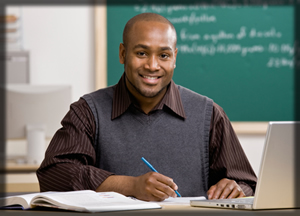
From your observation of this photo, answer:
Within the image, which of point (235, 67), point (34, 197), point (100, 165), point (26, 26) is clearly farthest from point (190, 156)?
point (26, 26)

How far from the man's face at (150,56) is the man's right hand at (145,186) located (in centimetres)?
40

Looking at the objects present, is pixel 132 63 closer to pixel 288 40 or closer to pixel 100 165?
pixel 100 165

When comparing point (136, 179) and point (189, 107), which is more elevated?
point (189, 107)

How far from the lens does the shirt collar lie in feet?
5.46

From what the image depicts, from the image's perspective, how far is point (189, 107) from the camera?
5.67 feet

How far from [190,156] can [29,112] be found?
1596 mm

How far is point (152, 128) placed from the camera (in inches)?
65.6

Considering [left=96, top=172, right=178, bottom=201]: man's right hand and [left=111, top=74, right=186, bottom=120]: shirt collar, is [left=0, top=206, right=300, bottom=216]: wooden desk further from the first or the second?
[left=111, top=74, right=186, bottom=120]: shirt collar

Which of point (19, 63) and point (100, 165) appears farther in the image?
point (19, 63)

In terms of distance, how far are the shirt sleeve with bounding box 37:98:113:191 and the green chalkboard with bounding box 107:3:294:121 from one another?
1.82 metres

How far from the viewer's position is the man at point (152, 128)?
1595 mm

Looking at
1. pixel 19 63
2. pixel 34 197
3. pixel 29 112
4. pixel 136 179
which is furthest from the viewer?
pixel 19 63

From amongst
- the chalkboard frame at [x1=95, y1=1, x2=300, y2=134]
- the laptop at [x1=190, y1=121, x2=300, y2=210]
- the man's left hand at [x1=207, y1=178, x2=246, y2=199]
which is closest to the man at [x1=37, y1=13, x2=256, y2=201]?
the man's left hand at [x1=207, y1=178, x2=246, y2=199]

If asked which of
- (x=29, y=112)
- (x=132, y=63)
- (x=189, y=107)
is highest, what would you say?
(x=132, y=63)
